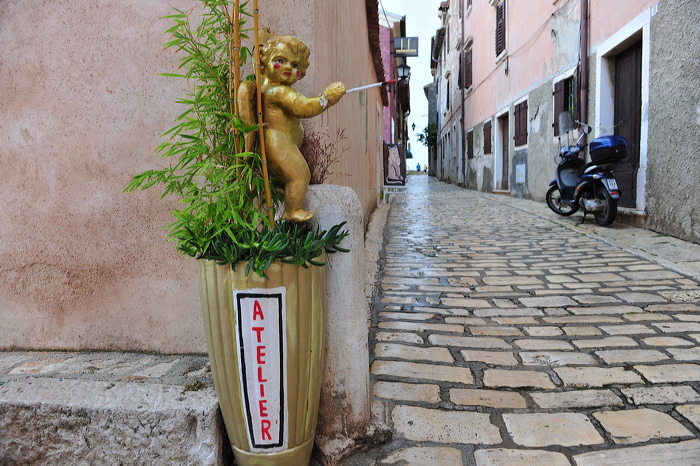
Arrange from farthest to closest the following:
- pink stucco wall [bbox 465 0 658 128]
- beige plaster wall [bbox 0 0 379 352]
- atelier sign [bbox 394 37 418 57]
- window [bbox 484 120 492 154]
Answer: atelier sign [bbox 394 37 418 57]
window [bbox 484 120 492 154]
pink stucco wall [bbox 465 0 658 128]
beige plaster wall [bbox 0 0 379 352]

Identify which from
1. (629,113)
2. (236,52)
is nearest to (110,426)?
(236,52)

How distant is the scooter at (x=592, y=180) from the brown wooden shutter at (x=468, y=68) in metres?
11.2

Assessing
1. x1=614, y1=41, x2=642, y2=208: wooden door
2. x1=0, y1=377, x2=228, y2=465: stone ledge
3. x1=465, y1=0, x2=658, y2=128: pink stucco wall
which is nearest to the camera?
x1=0, y1=377, x2=228, y2=465: stone ledge

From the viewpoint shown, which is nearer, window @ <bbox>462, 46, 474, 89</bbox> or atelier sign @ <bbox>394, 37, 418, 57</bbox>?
atelier sign @ <bbox>394, 37, 418, 57</bbox>

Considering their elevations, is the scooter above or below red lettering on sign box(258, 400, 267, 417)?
above

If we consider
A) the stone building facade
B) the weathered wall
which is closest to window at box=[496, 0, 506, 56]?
the stone building facade

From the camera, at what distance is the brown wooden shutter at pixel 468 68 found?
18014 mm

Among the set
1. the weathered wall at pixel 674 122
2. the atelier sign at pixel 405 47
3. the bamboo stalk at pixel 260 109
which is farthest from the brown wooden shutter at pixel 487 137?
the bamboo stalk at pixel 260 109

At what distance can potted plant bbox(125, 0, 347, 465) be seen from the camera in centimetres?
142

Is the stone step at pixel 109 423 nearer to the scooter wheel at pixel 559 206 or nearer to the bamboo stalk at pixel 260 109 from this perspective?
the bamboo stalk at pixel 260 109

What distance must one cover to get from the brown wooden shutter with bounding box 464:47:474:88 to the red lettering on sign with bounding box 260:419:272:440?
18015mm

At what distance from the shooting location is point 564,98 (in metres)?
8.79

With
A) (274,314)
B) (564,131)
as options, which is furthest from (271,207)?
(564,131)

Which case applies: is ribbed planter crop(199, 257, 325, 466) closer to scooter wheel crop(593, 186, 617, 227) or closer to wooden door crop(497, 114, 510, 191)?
scooter wheel crop(593, 186, 617, 227)
